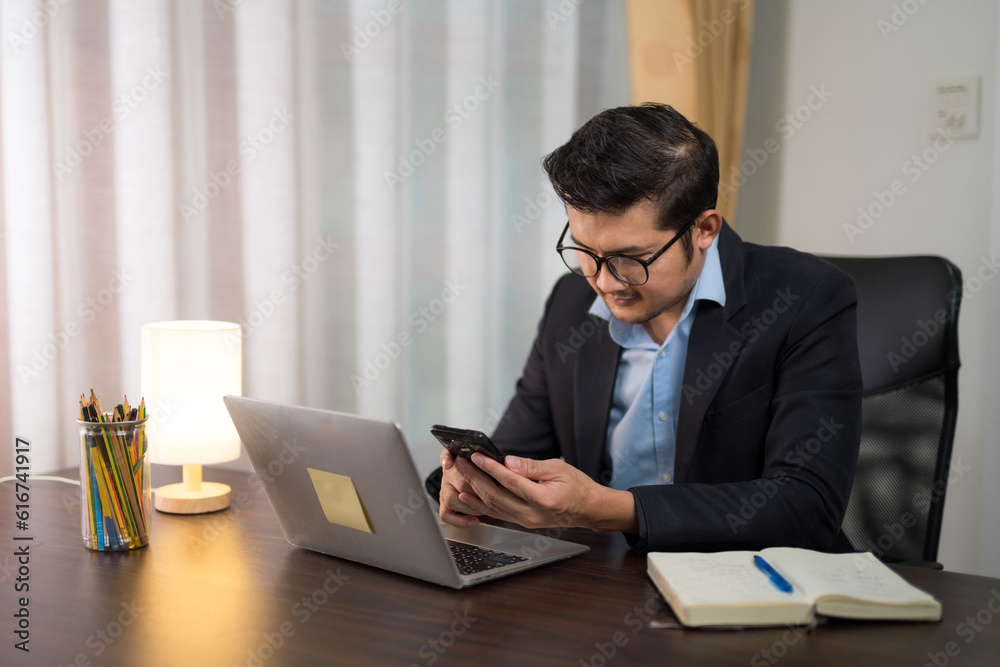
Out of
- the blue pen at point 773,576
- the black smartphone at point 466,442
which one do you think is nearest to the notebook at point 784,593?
the blue pen at point 773,576

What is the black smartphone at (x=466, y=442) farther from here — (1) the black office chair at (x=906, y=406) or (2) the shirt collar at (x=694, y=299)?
(1) the black office chair at (x=906, y=406)

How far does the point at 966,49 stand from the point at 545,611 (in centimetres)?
189

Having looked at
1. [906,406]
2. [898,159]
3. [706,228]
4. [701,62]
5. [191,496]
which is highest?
[701,62]

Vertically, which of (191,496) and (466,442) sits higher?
(466,442)

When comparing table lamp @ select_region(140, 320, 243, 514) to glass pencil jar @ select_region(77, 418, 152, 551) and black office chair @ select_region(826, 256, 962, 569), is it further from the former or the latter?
black office chair @ select_region(826, 256, 962, 569)

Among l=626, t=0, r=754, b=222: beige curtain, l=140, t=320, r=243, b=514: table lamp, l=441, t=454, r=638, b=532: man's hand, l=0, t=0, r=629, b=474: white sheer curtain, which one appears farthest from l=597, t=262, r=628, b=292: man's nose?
l=626, t=0, r=754, b=222: beige curtain

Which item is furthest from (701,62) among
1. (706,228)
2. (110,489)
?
(110,489)

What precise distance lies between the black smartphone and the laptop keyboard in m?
0.12

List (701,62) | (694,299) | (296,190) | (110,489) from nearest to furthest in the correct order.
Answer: (110,489)
(694,299)
(296,190)
(701,62)

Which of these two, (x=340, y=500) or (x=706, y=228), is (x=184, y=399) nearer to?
(x=340, y=500)

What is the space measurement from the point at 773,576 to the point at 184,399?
0.91 meters

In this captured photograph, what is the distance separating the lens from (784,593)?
0.92 meters

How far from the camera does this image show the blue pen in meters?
0.94

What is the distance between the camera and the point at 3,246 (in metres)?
1.90
